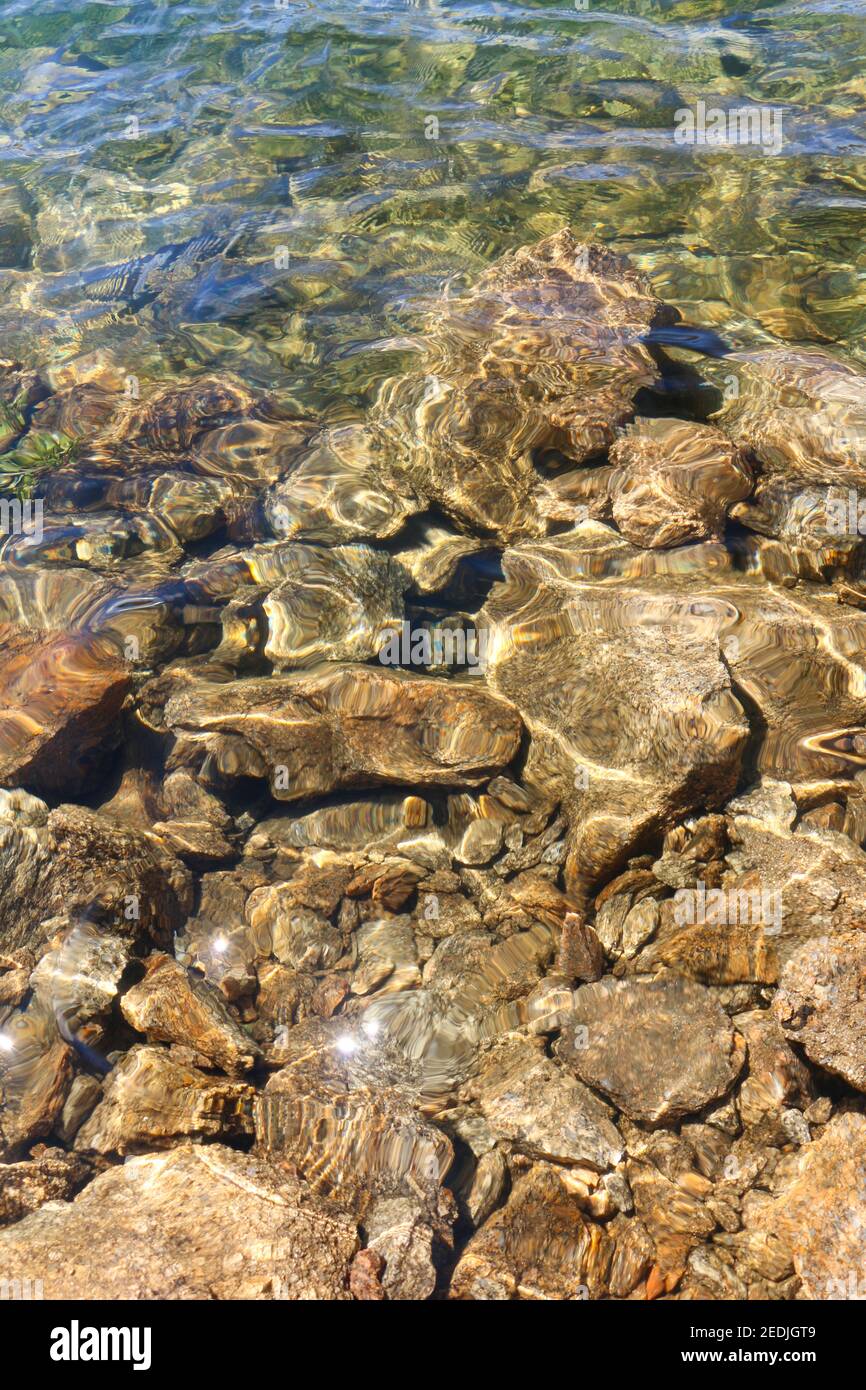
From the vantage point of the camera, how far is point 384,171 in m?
9.95

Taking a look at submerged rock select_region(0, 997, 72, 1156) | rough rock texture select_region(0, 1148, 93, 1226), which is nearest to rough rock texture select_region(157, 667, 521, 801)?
submerged rock select_region(0, 997, 72, 1156)

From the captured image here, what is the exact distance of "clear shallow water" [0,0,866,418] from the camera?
26.5ft

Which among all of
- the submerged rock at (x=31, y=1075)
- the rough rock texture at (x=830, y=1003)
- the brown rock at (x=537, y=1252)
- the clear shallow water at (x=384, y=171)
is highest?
the clear shallow water at (x=384, y=171)

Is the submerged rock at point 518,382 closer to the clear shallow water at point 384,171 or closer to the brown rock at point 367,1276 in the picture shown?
the clear shallow water at point 384,171

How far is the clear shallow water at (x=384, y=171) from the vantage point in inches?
318

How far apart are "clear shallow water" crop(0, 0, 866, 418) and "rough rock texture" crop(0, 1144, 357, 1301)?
18.8ft

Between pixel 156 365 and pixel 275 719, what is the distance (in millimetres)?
4413

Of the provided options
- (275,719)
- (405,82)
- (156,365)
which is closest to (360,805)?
(275,719)

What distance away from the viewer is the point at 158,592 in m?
6.22

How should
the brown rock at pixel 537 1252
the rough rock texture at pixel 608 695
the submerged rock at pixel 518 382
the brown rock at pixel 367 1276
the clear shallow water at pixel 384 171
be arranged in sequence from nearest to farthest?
the brown rock at pixel 367 1276, the brown rock at pixel 537 1252, the rough rock texture at pixel 608 695, the submerged rock at pixel 518 382, the clear shallow water at pixel 384 171

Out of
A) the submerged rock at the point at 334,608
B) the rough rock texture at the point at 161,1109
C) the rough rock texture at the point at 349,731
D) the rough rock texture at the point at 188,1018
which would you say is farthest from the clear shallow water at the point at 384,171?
the rough rock texture at the point at 161,1109

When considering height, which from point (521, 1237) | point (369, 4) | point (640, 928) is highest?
point (369, 4)

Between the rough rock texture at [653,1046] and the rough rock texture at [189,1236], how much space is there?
1.31m

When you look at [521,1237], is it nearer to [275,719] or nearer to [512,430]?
[275,719]
